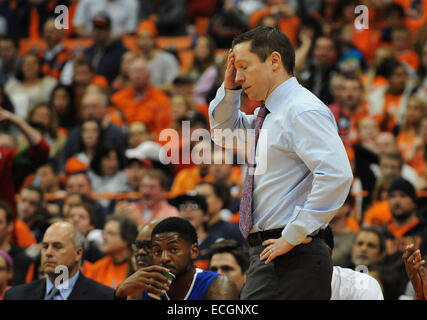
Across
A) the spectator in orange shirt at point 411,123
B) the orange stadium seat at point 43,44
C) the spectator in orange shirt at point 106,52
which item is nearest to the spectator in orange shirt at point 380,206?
the spectator in orange shirt at point 411,123

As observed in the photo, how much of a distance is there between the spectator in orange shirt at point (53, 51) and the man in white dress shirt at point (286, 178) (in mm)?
8355

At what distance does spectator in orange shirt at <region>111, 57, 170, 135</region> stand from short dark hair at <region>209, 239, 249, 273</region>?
13.8 feet

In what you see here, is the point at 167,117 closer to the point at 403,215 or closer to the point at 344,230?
the point at 344,230

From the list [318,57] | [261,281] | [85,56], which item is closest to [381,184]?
[318,57]

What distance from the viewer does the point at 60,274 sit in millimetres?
5082

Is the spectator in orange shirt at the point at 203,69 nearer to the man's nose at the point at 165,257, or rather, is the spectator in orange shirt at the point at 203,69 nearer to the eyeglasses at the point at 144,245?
the eyeglasses at the point at 144,245

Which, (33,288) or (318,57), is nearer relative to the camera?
(33,288)

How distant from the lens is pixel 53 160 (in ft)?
30.9

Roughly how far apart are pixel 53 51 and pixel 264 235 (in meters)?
8.94

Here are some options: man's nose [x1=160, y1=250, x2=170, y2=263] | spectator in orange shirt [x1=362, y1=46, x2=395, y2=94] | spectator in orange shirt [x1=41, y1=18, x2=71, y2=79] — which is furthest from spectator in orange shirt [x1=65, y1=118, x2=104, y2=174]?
man's nose [x1=160, y1=250, x2=170, y2=263]

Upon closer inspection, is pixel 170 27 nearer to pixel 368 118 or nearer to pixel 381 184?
pixel 368 118

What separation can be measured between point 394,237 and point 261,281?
12.1 ft

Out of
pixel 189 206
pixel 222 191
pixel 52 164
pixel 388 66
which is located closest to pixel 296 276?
pixel 189 206
